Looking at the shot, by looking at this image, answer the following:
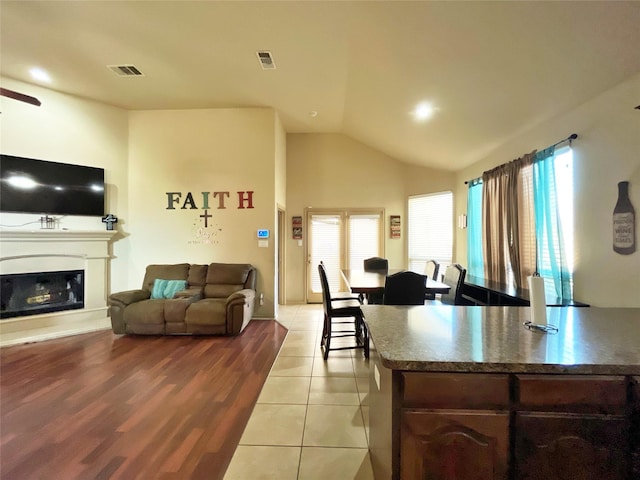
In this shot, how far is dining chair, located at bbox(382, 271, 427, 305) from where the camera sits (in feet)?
9.02

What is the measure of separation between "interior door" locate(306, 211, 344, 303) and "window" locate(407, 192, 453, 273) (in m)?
1.47

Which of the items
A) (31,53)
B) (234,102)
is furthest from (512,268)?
(31,53)

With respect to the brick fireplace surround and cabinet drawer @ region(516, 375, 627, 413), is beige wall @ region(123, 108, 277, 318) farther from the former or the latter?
cabinet drawer @ region(516, 375, 627, 413)

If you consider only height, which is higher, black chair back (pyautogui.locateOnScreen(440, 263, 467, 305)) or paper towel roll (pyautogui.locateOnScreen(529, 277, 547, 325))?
paper towel roll (pyautogui.locateOnScreen(529, 277, 547, 325))

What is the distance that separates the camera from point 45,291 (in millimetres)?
4266

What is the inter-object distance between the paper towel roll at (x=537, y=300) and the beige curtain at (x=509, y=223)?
2179mm

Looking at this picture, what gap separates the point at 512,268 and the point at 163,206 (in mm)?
5291

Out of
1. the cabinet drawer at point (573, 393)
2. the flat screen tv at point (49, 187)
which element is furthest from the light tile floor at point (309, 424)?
the flat screen tv at point (49, 187)

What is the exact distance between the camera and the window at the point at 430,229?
5570mm

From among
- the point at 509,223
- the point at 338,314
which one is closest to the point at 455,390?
the point at 338,314

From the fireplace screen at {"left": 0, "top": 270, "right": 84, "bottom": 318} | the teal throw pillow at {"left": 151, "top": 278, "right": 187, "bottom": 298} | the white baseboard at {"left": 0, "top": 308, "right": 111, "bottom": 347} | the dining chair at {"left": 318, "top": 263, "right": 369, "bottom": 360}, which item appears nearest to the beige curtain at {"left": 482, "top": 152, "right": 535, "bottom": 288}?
the dining chair at {"left": 318, "top": 263, "right": 369, "bottom": 360}

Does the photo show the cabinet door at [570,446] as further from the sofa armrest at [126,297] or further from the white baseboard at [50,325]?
the white baseboard at [50,325]

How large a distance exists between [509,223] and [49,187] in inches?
251

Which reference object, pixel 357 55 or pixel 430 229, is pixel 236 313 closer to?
pixel 357 55
